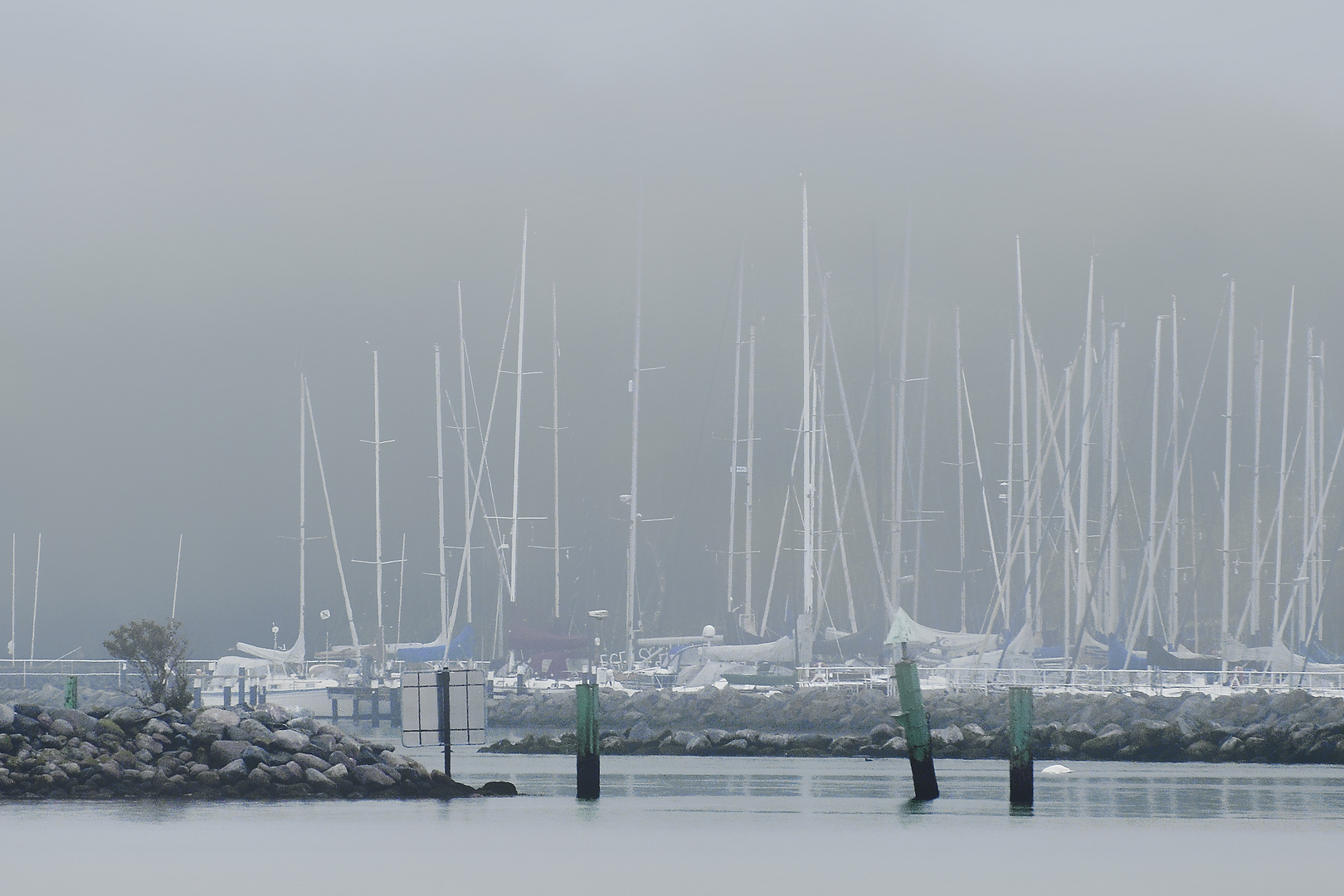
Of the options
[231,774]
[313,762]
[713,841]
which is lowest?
[713,841]

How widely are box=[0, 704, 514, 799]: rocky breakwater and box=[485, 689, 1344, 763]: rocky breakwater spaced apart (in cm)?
1539

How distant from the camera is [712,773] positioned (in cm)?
3925

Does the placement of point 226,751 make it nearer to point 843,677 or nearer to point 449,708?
point 449,708

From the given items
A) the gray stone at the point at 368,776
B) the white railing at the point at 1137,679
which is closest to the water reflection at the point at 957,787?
the gray stone at the point at 368,776

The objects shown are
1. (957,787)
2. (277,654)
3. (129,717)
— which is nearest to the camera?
(129,717)

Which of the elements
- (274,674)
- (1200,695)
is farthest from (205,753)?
(274,674)

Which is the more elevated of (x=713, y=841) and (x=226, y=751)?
(x=226, y=751)

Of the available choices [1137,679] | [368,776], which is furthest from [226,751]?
[1137,679]

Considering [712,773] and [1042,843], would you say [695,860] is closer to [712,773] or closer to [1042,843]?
[1042,843]

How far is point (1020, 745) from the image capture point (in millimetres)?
26406

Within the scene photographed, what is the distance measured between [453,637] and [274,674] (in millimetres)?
13915

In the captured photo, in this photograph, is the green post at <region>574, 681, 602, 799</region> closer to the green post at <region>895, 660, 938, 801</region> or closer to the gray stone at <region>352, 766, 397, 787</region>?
the gray stone at <region>352, 766, 397, 787</region>

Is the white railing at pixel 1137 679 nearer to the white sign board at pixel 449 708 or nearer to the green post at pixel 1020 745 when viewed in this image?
the white sign board at pixel 449 708

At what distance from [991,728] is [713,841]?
91.1ft
